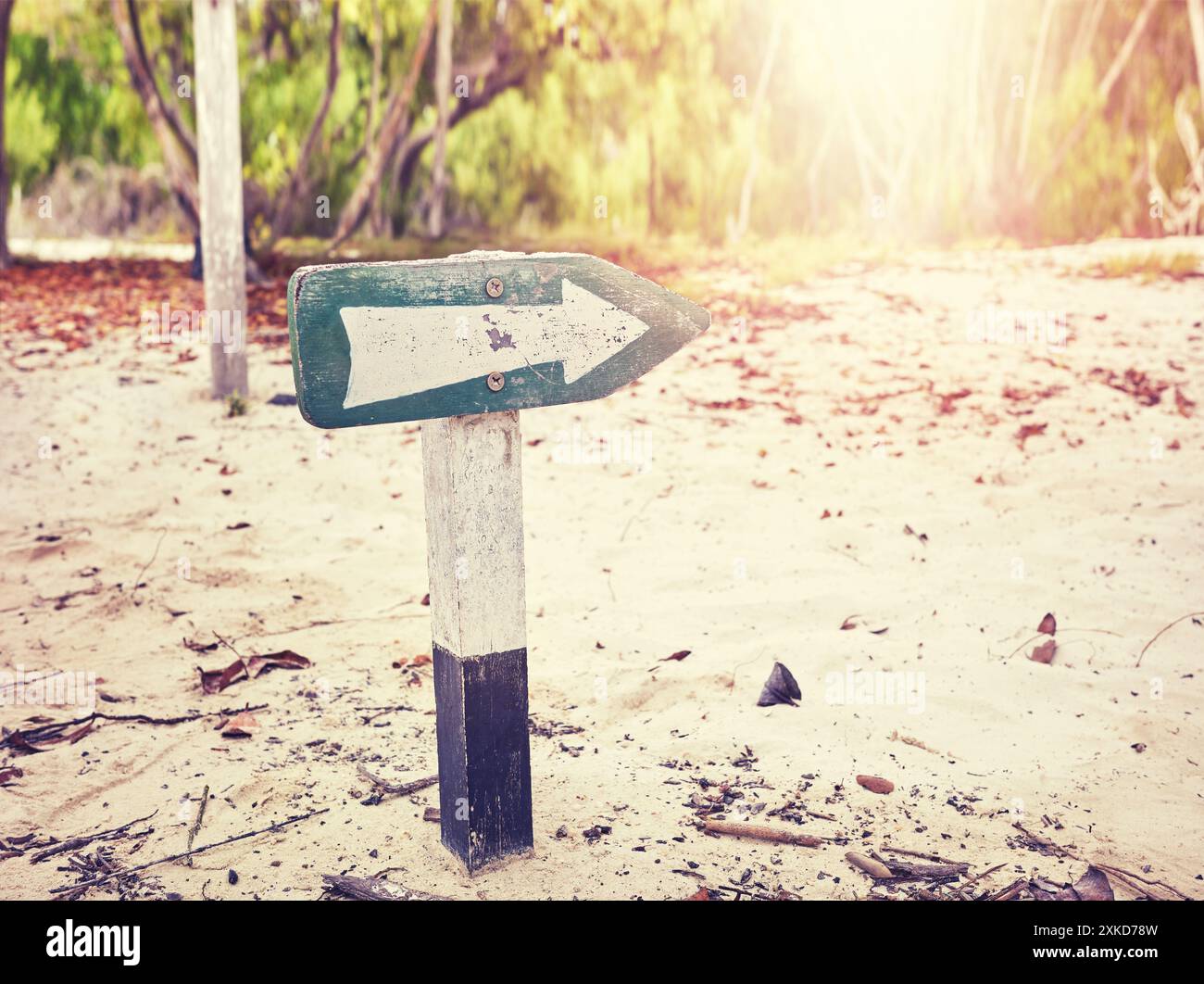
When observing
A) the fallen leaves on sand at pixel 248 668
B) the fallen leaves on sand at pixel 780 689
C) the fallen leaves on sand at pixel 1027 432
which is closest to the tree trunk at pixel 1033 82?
the fallen leaves on sand at pixel 1027 432

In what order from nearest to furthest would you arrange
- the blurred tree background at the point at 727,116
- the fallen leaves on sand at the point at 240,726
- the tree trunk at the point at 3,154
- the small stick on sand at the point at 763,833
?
the small stick on sand at the point at 763,833 → the fallen leaves on sand at the point at 240,726 → the tree trunk at the point at 3,154 → the blurred tree background at the point at 727,116

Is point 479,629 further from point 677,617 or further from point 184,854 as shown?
point 677,617

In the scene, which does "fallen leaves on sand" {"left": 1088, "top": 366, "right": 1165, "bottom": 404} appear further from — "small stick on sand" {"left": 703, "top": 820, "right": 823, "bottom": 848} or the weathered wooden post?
the weathered wooden post

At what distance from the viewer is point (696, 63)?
11.0 meters

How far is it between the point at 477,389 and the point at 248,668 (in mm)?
1883

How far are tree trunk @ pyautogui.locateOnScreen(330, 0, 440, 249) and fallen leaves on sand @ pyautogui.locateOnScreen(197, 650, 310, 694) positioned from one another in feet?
23.1

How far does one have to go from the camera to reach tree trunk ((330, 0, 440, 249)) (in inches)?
405

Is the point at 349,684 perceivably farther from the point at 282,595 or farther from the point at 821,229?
the point at 821,229

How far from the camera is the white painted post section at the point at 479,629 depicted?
8.44 ft

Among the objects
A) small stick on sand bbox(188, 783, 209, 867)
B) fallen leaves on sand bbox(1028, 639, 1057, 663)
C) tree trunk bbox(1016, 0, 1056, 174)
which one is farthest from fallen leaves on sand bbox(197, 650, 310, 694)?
tree trunk bbox(1016, 0, 1056, 174)

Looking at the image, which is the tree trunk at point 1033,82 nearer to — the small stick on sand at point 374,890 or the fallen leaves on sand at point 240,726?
the fallen leaves on sand at point 240,726

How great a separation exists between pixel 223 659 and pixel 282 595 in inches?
21.3

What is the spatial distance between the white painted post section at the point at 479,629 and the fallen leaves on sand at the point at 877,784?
0.89m

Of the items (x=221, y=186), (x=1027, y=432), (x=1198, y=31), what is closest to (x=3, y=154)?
(x=221, y=186)
